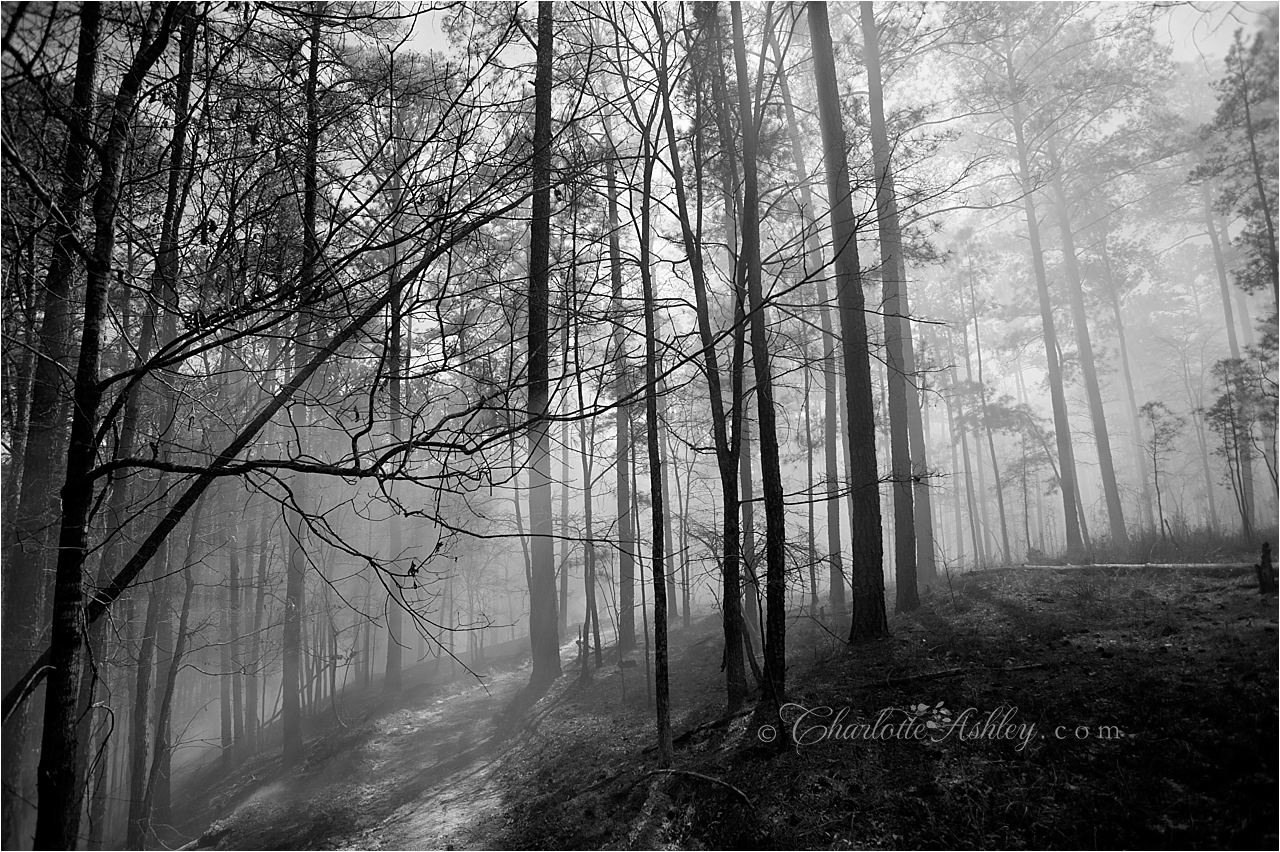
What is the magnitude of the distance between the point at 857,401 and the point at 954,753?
4.15m

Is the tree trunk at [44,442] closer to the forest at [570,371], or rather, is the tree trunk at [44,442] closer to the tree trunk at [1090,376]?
the forest at [570,371]

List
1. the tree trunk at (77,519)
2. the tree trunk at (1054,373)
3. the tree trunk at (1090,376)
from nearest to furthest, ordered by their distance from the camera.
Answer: the tree trunk at (77,519) < the tree trunk at (1054,373) < the tree trunk at (1090,376)

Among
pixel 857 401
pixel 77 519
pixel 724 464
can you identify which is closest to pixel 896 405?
pixel 857 401

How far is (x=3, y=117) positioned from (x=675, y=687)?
981cm

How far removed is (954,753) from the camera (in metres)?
4.30

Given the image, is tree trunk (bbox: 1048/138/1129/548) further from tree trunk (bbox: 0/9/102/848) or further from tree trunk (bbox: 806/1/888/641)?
tree trunk (bbox: 0/9/102/848)

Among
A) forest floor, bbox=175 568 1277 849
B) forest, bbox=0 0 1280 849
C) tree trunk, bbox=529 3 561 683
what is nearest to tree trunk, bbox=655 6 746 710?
forest, bbox=0 0 1280 849

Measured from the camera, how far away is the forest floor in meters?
3.45

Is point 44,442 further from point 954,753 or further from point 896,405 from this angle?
point 896,405

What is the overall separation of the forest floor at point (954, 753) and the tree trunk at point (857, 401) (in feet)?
1.76

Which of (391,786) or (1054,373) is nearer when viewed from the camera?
(391,786)

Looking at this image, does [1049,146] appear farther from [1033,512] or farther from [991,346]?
[1033,512]

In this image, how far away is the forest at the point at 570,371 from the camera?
6.57ft

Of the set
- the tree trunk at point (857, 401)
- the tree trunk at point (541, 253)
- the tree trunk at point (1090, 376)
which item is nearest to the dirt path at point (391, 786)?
the tree trunk at point (857, 401)
